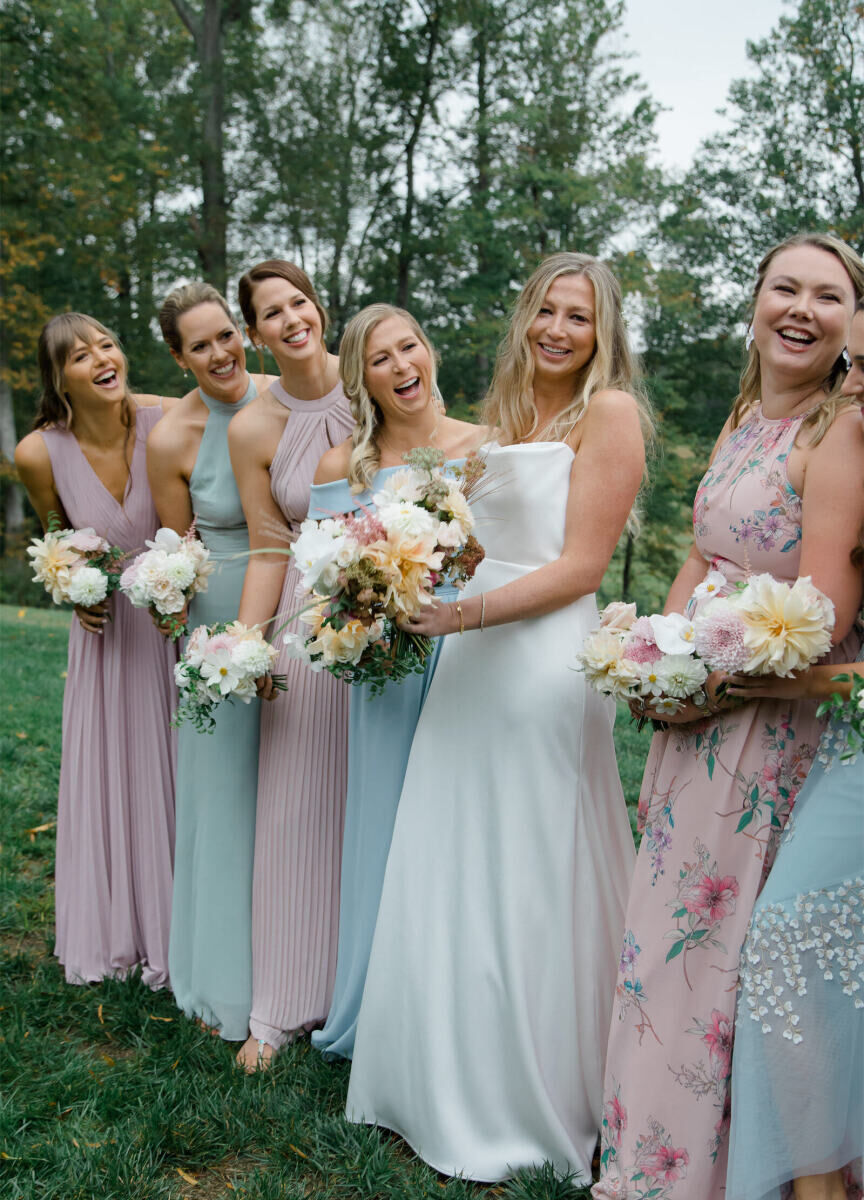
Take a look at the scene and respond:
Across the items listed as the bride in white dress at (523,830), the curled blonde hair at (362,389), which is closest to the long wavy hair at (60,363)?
the curled blonde hair at (362,389)

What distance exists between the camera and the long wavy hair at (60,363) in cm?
467

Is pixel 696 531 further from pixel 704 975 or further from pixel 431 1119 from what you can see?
pixel 431 1119

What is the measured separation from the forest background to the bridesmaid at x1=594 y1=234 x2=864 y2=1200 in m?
16.1

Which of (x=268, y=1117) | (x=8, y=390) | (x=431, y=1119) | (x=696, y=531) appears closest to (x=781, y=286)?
(x=696, y=531)

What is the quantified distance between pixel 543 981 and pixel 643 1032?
44cm

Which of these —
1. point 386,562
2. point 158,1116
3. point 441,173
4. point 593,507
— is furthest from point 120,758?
point 441,173

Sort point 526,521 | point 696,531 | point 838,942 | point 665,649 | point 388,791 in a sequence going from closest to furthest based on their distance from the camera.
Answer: point 838,942 → point 665,649 → point 696,531 → point 526,521 → point 388,791

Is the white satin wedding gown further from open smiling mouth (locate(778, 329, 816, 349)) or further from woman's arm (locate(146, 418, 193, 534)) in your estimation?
woman's arm (locate(146, 418, 193, 534))

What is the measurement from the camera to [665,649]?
9.10 ft

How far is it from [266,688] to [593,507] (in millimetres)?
1504

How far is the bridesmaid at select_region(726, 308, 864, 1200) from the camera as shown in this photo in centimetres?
254

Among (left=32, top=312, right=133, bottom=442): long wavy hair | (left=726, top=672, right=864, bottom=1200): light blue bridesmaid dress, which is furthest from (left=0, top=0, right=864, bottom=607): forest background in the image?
(left=726, top=672, right=864, bottom=1200): light blue bridesmaid dress

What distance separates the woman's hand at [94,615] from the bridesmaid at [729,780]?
2.82 meters

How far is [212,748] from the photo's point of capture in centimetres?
436
